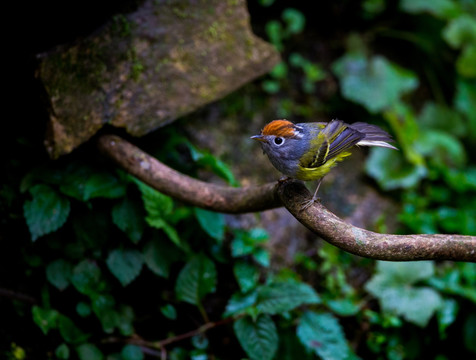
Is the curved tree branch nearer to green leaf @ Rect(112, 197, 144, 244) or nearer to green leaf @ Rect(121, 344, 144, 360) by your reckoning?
green leaf @ Rect(112, 197, 144, 244)

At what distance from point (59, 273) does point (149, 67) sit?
165 cm

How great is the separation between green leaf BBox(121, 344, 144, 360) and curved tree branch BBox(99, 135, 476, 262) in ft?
3.92

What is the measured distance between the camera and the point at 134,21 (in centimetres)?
350

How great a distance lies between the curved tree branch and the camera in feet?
7.51

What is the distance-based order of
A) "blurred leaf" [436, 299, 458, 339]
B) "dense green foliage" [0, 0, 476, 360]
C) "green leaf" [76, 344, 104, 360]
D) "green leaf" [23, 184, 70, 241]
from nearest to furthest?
"green leaf" [23, 184, 70, 241] → "green leaf" [76, 344, 104, 360] → "dense green foliage" [0, 0, 476, 360] → "blurred leaf" [436, 299, 458, 339]

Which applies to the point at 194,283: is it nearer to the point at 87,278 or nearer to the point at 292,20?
the point at 87,278

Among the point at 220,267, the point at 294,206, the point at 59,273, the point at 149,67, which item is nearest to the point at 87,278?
the point at 59,273

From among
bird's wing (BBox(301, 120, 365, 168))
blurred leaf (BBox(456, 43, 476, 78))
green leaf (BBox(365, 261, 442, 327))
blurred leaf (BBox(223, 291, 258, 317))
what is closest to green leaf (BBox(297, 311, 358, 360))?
blurred leaf (BBox(223, 291, 258, 317))

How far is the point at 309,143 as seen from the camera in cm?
278

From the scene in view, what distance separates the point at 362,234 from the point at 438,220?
2783 mm

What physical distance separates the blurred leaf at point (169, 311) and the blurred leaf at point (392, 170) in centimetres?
260

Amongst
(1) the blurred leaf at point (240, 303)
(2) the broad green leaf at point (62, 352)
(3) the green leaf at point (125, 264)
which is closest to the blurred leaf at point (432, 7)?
(1) the blurred leaf at point (240, 303)

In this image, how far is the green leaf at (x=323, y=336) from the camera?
351 cm

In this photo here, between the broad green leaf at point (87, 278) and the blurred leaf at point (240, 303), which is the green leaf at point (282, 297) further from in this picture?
the broad green leaf at point (87, 278)
